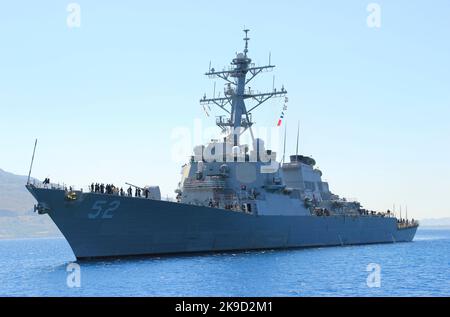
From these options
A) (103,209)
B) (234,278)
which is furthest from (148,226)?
(234,278)

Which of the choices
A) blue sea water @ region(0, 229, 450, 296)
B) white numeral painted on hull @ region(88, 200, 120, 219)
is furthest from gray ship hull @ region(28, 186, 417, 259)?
blue sea water @ region(0, 229, 450, 296)

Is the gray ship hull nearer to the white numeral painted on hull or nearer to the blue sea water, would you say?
the white numeral painted on hull

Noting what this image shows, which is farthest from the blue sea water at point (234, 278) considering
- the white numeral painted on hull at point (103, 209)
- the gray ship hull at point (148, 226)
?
the white numeral painted on hull at point (103, 209)

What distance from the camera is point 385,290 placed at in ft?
69.8

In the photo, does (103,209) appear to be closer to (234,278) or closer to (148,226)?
(148,226)

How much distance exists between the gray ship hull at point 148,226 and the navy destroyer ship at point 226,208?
45 millimetres

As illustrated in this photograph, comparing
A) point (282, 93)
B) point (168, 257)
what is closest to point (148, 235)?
point (168, 257)

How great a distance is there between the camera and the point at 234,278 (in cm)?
2327

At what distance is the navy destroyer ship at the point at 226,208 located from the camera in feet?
91.0

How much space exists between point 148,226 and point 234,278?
699cm

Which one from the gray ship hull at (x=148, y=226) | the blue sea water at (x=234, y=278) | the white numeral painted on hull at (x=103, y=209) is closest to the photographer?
the blue sea water at (x=234, y=278)

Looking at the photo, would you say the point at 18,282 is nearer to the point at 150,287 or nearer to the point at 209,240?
the point at 150,287

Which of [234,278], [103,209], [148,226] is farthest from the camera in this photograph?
[148,226]

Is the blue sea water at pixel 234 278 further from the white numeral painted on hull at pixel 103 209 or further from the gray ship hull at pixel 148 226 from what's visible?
the white numeral painted on hull at pixel 103 209
